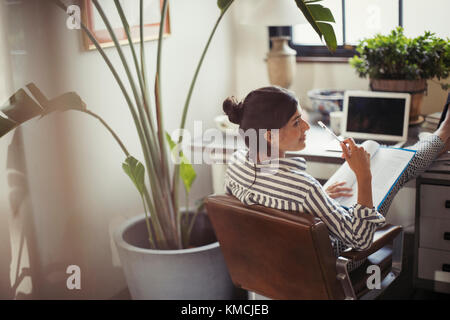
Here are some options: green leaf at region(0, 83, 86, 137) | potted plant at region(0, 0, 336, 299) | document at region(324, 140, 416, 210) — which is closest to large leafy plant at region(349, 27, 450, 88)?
document at region(324, 140, 416, 210)

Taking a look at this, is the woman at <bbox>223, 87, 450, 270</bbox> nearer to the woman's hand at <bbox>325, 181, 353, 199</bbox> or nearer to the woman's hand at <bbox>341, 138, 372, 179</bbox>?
the woman's hand at <bbox>341, 138, 372, 179</bbox>

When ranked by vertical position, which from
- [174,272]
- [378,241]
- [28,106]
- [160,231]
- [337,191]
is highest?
[28,106]

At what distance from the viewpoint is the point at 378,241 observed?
170 cm

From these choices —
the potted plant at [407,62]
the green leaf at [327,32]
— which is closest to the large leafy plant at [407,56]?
the potted plant at [407,62]

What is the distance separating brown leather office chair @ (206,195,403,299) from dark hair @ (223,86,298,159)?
9.6 inches

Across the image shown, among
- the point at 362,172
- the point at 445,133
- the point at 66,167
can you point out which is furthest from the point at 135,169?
the point at 445,133

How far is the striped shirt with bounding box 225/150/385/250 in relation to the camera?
1600 millimetres

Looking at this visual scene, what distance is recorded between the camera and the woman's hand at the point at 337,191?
6.13ft

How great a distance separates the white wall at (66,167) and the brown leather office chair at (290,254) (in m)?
0.75

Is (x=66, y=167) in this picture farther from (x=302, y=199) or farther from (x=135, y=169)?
(x=302, y=199)

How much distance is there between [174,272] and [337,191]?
739 mm

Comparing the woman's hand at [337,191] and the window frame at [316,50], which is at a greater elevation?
the window frame at [316,50]

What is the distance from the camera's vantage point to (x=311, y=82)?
2.96 meters

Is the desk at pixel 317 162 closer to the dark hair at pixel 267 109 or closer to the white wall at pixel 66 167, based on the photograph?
the white wall at pixel 66 167
